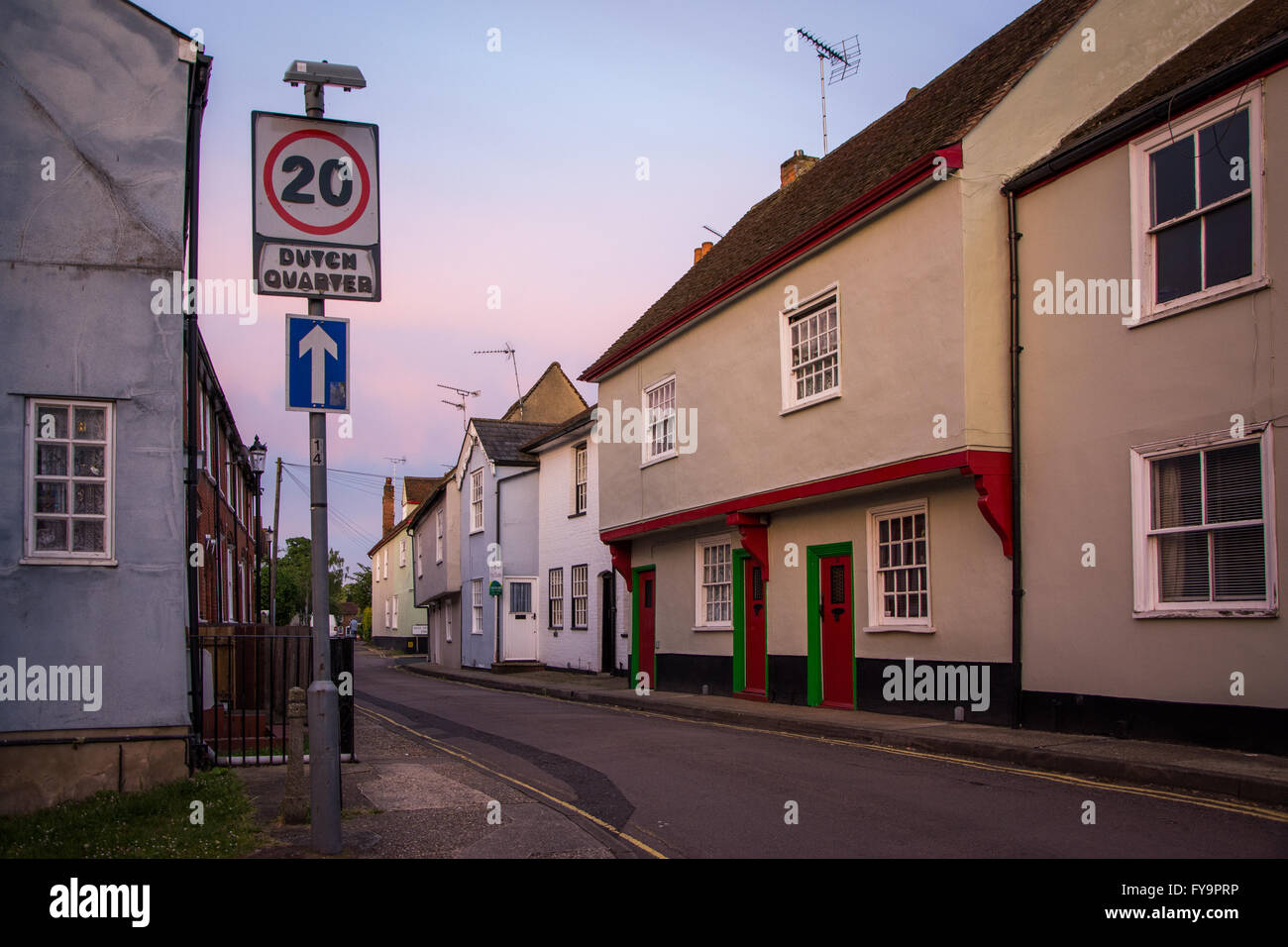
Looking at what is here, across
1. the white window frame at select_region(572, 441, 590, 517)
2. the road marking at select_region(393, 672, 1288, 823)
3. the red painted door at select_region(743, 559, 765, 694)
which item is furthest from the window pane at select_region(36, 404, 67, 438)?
the white window frame at select_region(572, 441, 590, 517)

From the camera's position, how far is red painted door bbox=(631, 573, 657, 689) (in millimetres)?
23594

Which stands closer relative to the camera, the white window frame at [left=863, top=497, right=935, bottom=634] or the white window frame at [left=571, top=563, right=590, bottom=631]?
the white window frame at [left=863, top=497, right=935, bottom=634]

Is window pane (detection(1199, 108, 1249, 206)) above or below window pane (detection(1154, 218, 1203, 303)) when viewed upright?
above

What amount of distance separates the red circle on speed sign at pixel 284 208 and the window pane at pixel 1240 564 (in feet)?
27.1

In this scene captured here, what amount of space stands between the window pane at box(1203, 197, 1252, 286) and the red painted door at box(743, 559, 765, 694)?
9.41 metres

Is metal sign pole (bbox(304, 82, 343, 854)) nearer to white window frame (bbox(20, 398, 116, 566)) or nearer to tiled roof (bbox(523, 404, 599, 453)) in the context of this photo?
white window frame (bbox(20, 398, 116, 566))

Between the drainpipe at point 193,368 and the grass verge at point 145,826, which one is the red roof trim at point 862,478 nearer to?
the drainpipe at point 193,368

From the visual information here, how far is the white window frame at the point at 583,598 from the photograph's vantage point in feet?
93.5

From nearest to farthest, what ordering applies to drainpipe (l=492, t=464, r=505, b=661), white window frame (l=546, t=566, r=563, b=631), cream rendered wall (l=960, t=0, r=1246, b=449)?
cream rendered wall (l=960, t=0, r=1246, b=449) → white window frame (l=546, t=566, r=563, b=631) → drainpipe (l=492, t=464, r=505, b=661)

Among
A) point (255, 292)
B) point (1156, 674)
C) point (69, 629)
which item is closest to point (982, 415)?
point (1156, 674)

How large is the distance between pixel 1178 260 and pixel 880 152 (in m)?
7.03

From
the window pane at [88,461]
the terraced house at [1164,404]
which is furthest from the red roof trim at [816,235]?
the window pane at [88,461]

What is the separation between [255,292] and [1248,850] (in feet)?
22.6
